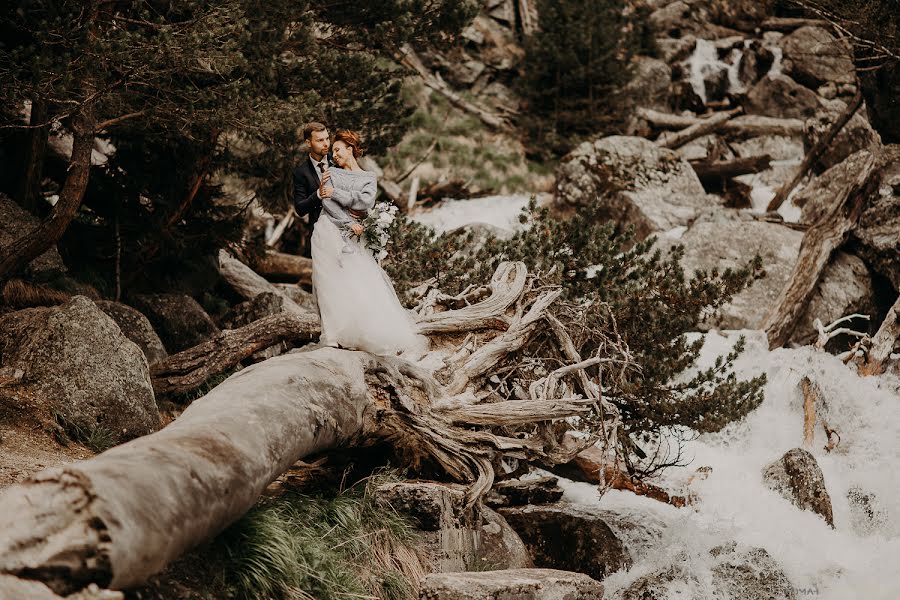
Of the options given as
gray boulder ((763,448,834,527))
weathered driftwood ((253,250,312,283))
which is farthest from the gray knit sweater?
weathered driftwood ((253,250,312,283))

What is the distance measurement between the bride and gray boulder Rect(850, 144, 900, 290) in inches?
502

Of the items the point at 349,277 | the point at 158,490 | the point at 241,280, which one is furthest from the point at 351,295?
the point at 241,280

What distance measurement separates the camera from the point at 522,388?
7.80 metres

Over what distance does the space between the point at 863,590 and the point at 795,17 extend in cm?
2783

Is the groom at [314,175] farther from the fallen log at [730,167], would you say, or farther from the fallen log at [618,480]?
the fallen log at [730,167]

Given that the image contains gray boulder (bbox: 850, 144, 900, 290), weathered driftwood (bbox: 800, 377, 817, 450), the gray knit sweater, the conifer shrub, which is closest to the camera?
the gray knit sweater

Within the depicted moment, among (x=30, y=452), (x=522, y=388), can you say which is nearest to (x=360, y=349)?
(x=522, y=388)

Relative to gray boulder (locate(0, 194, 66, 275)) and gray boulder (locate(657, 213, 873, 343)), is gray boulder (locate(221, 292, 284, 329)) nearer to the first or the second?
gray boulder (locate(0, 194, 66, 275))

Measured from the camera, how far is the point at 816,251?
15.5 m

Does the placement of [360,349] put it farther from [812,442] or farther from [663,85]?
[663,85]

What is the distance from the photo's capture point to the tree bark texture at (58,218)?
7.98 m

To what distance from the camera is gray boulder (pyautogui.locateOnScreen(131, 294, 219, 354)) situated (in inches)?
417

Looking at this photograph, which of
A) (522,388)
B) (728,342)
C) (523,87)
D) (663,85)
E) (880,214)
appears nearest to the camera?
(522,388)

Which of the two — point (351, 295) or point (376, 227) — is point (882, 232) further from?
point (351, 295)
